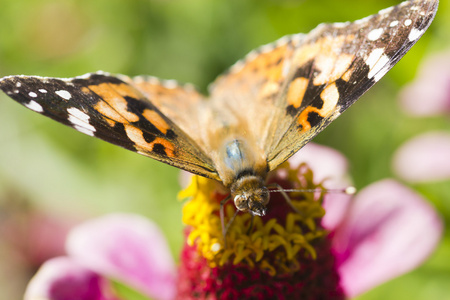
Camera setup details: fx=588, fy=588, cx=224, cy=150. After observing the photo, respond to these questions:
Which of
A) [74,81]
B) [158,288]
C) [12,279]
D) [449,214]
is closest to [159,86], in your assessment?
[74,81]

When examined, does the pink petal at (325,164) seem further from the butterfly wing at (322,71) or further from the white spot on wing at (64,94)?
the white spot on wing at (64,94)

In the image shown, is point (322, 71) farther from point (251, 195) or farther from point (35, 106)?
point (35, 106)

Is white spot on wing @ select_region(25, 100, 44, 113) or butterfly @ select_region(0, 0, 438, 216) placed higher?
butterfly @ select_region(0, 0, 438, 216)

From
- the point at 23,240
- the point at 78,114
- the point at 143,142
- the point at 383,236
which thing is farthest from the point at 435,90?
the point at 23,240

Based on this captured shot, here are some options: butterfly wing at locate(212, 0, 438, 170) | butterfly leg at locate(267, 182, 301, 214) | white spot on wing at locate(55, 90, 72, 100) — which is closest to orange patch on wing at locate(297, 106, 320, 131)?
butterfly wing at locate(212, 0, 438, 170)

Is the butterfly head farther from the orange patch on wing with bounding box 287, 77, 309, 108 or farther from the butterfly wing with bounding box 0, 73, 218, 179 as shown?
the orange patch on wing with bounding box 287, 77, 309, 108

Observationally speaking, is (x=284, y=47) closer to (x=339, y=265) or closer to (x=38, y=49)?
(x=339, y=265)
